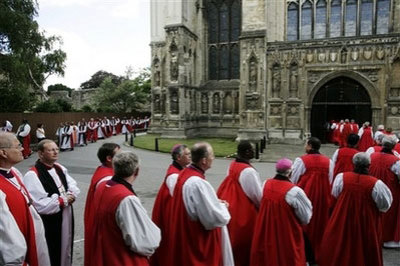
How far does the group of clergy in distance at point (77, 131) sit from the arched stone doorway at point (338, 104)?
13715 mm

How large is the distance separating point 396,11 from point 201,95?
14361mm

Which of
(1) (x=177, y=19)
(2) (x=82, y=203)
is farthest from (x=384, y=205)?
(1) (x=177, y=19)

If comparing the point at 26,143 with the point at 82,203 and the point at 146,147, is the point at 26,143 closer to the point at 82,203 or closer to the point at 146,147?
the point at 146,147

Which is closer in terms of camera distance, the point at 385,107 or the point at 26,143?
the point at 26,143

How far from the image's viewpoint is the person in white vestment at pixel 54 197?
424 centimetres

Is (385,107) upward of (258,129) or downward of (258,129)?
upward

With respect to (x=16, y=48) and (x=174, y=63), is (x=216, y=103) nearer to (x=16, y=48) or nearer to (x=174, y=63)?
(x=174, y=63)

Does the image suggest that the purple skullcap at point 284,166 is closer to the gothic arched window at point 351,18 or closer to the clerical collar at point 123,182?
the clerical collar at point 123,182

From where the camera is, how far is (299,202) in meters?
4.25

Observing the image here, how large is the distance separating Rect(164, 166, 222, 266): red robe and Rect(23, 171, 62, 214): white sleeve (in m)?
1.50

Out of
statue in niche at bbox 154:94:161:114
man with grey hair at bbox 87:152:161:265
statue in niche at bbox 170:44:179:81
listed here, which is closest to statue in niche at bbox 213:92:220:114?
statue in niche at bbox 170:44:179:81

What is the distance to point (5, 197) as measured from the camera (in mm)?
2879

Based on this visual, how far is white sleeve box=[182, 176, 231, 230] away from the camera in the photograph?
3.59m

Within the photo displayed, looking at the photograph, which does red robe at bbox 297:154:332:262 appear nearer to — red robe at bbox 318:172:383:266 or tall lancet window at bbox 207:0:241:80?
red robe at bbox 318:172:383:266
